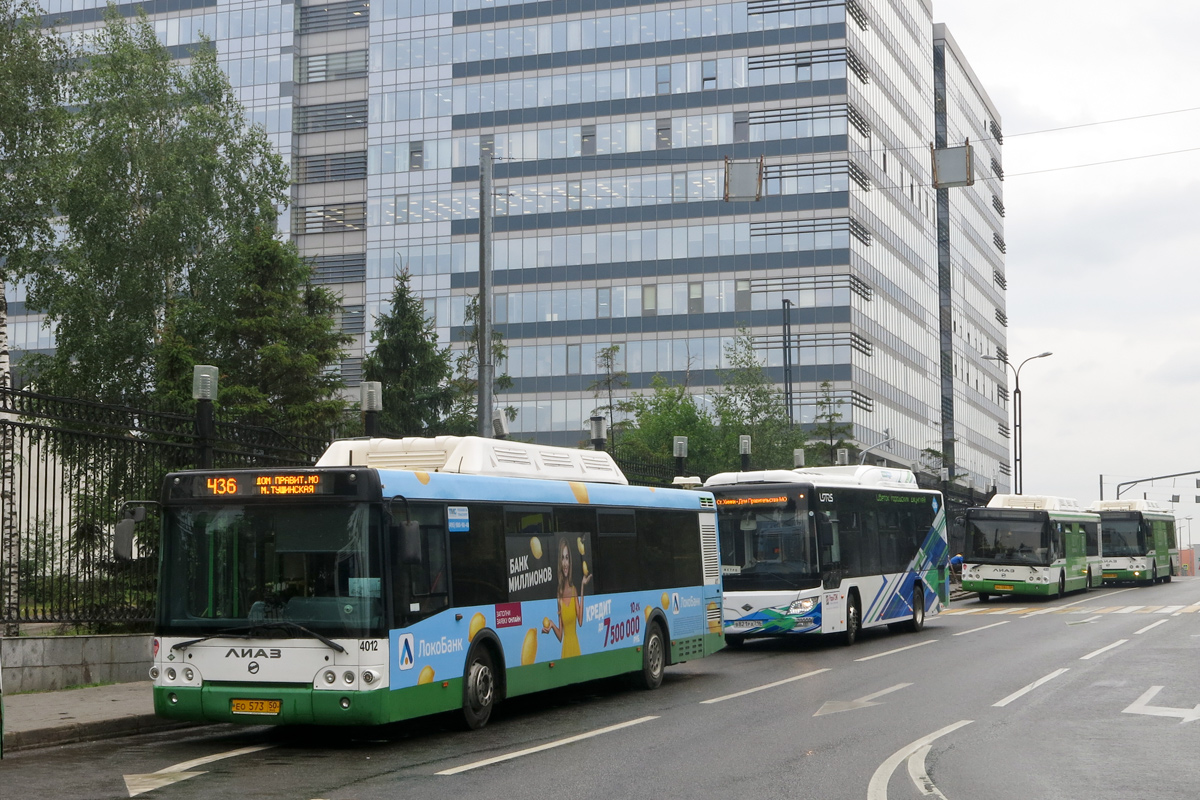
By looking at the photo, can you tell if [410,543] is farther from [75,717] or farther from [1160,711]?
[1160,711]

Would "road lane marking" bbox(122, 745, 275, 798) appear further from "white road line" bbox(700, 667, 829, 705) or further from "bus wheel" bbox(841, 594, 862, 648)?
"bus wheel" bbox(841, 594, 862, 648)

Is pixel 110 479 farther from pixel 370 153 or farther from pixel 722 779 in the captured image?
pixel 370 153

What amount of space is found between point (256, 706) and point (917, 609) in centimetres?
1970

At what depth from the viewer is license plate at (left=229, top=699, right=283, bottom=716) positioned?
12367 mm

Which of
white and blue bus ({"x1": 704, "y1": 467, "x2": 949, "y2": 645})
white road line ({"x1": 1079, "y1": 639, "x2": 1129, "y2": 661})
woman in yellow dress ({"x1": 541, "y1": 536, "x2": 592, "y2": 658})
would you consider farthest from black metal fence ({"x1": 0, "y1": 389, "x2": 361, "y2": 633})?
white road line ({"x1": 1079, "y1": 639, "x2": 1129, "y2": 661})

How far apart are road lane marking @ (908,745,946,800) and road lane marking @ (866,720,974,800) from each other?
0.27 ft

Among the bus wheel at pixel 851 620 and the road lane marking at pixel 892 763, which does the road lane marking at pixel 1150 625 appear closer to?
the bus wheel at pixel 851 620

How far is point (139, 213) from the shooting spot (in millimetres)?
43594

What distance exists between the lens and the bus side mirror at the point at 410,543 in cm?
1280

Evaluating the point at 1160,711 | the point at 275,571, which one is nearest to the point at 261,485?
the point at 275,571

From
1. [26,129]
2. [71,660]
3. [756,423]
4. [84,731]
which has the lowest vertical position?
[84,731]

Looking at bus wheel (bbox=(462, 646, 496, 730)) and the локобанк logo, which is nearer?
Result: the локобанк logo

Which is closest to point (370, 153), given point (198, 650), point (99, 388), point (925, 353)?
point (925, 353)

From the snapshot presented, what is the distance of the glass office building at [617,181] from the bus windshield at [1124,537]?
23.4 m
